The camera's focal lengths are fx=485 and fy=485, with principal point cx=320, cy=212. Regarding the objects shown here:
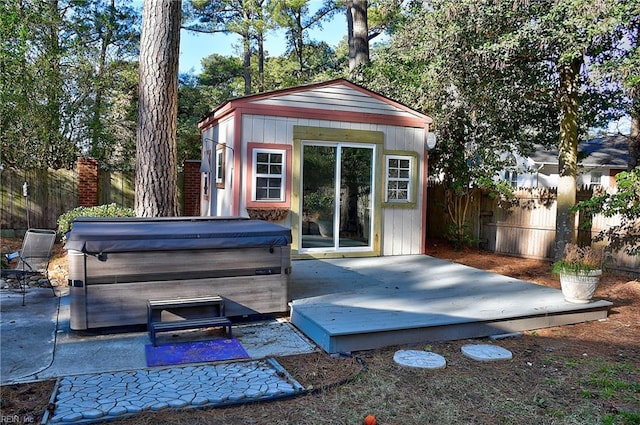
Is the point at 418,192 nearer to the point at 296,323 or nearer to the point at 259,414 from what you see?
the point at 296,323

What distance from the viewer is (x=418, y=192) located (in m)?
8.75

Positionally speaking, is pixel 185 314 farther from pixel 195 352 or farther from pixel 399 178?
pixel 399 178

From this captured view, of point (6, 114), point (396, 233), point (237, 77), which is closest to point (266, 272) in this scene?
point (396, 233)

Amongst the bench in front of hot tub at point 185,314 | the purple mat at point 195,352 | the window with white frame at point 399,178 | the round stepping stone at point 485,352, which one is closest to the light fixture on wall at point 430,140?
the window with white frame at point 399,178

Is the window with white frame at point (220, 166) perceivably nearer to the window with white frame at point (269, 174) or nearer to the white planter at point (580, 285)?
the window with white frame at point (269, 174)

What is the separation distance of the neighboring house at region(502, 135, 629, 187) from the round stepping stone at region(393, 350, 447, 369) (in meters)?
14.6

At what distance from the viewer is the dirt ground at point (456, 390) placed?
10.00 feet

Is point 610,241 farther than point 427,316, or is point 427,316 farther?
point 610,241

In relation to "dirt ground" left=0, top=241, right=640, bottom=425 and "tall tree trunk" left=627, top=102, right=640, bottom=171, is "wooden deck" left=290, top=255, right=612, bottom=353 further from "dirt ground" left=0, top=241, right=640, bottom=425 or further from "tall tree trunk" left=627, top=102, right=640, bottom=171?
"tall tree trunk" left=627, top=102, right=640, bottom=171

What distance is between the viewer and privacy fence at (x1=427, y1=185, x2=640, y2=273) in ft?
30.1

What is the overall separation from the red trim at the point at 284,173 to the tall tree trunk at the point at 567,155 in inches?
188

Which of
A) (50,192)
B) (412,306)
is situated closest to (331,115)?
(412,306)

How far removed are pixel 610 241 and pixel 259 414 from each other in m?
7.72

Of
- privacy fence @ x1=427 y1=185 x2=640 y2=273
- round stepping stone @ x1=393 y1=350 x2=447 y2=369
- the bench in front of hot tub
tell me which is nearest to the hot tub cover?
the bench in front of hot tub
